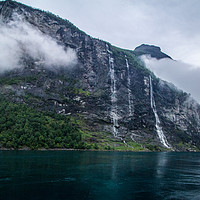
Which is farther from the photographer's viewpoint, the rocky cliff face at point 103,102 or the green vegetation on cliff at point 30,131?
the rocky cliff face at point 103,102

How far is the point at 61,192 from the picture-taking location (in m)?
25.8

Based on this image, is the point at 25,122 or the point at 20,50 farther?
the point at 20,50

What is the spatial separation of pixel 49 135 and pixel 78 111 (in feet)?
186

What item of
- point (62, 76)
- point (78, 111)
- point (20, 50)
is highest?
point (20, 50)

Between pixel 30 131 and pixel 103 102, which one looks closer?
pixel 30 131

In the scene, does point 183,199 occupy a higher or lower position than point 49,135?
lower

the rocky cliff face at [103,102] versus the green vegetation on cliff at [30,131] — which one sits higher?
the rocky cliff face at [103,102]

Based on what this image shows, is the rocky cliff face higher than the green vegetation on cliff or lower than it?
higher

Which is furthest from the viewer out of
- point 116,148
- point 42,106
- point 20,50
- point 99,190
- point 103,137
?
point 20,50

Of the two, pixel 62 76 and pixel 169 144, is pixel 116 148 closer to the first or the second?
pixel 169 144

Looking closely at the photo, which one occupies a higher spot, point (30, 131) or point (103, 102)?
point (103, 102)

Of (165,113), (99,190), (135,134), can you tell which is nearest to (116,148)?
(135,134)

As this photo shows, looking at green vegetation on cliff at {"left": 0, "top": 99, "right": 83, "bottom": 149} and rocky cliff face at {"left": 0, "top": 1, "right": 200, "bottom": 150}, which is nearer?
green vegetation on cliff at {"left": 0, "top": 99, "right": 83, "bottom": 149}

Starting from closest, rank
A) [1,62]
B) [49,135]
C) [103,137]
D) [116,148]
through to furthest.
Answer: [49,135] < [116,148] < [103,137] < [1,62]
